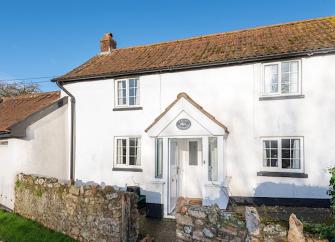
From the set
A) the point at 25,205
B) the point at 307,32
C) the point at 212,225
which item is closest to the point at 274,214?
the point at 212,225

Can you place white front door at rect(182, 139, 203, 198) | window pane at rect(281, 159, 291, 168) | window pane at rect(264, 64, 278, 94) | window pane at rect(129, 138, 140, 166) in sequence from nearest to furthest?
window pane at rect(281, 159, 291, 168) → window pane at rect(264, 64, 278, 94) → white front door at rect(182, 139, 203, 198) → window pane at rect(129, 138, 140, 166)

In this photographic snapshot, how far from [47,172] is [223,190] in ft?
26.0

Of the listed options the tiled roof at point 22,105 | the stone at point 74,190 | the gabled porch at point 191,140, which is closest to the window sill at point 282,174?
the gabled porch at point 191,140

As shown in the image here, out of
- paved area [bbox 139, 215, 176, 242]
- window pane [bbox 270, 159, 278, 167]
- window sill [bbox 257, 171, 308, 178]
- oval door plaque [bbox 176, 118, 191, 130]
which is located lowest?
paved area [bbox 139, 215, 176, 242]

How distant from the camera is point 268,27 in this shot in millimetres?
14898

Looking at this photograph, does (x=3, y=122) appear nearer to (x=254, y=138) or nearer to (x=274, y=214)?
(x=254, y=138)

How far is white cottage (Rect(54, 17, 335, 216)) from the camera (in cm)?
1074

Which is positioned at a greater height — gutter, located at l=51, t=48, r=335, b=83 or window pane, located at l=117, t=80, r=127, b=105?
gutter, located at l=51, t=48, r=335, b=83

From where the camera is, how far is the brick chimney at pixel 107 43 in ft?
57.5

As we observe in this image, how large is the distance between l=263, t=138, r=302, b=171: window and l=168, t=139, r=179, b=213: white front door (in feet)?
11.3

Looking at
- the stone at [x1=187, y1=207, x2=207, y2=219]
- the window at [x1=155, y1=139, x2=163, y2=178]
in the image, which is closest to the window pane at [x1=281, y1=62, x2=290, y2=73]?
the window at [x1=155, y1=139, x2=163, y2=178]

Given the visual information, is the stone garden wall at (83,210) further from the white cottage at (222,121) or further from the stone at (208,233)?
the white cottage at (222,121)

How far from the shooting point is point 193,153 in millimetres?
12680

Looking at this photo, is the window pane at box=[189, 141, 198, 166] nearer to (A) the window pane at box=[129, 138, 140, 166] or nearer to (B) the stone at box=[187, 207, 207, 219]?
(A) the window pane at box=[129, 138, 140, 166]
